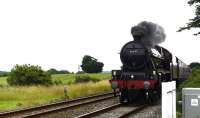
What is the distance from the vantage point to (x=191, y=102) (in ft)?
23.3

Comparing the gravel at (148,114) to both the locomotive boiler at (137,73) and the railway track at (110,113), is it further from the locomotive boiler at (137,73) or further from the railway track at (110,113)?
the locomotive boiler at (137,73)

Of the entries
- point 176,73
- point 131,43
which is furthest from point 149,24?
point 176,73

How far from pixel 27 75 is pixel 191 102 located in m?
45.4

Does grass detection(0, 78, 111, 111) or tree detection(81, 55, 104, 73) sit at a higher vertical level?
Answer: tree detection(81, 55, 104, 73)

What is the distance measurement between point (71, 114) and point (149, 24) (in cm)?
901

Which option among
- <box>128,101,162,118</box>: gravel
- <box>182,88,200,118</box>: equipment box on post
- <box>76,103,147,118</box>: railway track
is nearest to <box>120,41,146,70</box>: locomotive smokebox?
<box>76,103,147,118</box>: railway track

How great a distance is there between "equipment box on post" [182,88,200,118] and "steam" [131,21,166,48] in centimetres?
1678

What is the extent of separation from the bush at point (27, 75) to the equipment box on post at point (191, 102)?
45020 millimetres

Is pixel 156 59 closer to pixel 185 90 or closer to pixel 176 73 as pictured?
pixel 176 73

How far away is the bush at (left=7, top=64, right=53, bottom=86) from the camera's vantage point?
169 feet

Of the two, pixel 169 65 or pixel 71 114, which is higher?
pixel 169 65

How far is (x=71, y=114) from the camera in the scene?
752 inches

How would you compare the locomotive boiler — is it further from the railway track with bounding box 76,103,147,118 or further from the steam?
the railway track with bounding box 76,103,147,118

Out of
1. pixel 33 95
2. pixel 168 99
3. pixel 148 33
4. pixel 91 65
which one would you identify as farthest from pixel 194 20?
pixel 91 65
